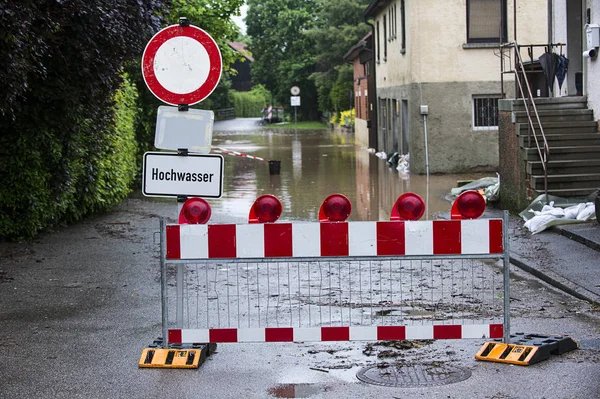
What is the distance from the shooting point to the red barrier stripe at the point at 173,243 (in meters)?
6.73

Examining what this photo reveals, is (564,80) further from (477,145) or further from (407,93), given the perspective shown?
(407,93)

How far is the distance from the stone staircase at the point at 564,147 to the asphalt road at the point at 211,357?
498 centimetres

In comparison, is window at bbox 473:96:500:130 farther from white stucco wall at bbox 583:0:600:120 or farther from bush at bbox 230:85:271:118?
bush at bbox 230:85:271:118

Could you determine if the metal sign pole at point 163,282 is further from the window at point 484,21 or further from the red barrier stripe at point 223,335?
the window at point 484,21

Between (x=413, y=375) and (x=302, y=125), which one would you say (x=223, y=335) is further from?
(x=302, y=125)

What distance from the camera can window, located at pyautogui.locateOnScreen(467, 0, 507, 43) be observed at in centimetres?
2659

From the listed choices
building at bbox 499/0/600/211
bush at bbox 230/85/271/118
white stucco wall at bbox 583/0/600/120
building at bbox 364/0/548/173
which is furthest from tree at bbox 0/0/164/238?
bush at bbox 230/85/271/118

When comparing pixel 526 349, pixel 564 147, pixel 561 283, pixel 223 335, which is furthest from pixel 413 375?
pixel 564 147

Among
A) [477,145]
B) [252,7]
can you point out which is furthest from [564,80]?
[252,7]

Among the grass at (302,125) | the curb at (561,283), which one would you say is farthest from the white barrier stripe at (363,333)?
the grass at (302,125)

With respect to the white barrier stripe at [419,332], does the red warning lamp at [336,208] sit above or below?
above

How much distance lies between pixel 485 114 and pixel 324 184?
5.89m

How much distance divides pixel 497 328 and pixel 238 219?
10.7 metres

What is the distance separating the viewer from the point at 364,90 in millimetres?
47719
